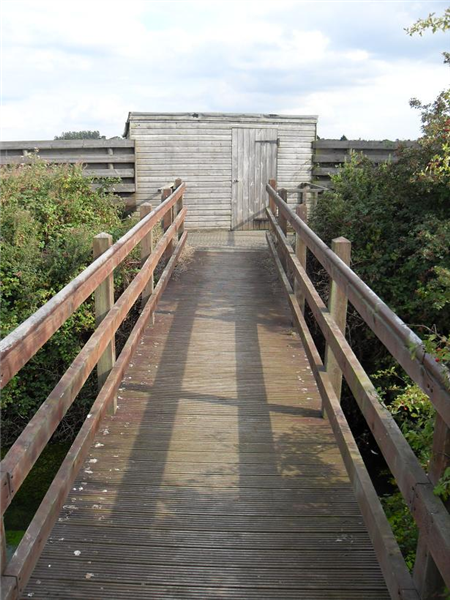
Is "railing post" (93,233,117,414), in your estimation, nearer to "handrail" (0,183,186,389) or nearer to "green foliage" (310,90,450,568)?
"handrail" (0,183,186,389)

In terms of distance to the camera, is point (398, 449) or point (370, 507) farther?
point (370, 507)

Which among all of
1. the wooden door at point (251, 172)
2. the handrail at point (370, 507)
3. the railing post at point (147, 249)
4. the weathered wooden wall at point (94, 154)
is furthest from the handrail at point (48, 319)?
the wooden door at point (251, 172)

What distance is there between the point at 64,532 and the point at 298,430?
1.76 meters

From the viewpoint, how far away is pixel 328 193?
1048cm

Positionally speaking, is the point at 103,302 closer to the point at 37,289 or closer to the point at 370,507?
the point at 370,507

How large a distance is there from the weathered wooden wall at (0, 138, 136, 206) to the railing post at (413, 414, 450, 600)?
13.3 meters

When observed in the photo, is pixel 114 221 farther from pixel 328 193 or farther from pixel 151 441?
pixel 151 441

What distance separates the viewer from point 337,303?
4.42 meters

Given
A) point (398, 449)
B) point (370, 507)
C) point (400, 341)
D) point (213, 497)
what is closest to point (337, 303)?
point (213, 497)

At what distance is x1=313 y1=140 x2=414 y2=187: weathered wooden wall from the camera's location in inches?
586

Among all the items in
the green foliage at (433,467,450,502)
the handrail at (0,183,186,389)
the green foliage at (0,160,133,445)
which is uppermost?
the handrail at (0,183,186,389)

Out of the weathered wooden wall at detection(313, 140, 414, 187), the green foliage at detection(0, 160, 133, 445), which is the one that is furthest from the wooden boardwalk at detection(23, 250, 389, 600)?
the weathered wooden wall at detection(313, 140, 414, 187)

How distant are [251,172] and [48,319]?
1277 cm

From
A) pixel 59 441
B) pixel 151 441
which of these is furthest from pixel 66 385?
pixel 59 441
